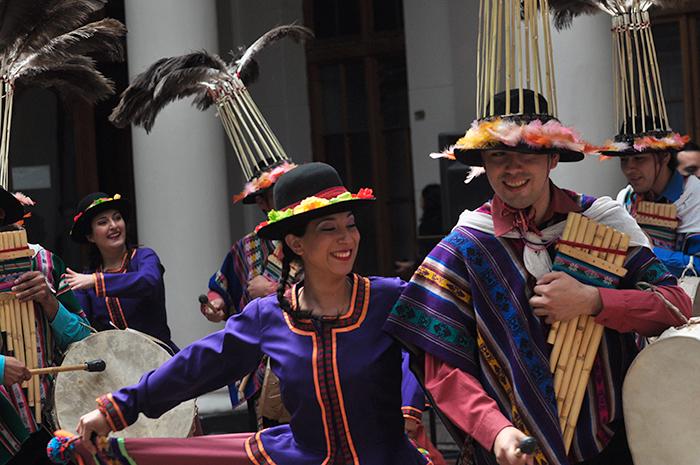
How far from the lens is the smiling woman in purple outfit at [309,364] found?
12.4ft

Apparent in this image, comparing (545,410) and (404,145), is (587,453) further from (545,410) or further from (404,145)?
(404,145)

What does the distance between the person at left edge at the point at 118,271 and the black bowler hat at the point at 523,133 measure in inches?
147

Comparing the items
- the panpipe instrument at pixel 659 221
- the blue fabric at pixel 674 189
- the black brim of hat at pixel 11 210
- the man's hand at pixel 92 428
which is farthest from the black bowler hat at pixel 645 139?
the man's hand at pixel 92 428

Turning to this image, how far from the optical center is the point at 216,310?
716 centimetres

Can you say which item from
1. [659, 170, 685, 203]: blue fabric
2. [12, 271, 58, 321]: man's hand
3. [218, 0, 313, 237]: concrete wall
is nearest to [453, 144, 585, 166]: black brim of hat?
[12, 271, 58, 321]: man's hand

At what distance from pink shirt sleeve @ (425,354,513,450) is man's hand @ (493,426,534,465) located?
34 mm

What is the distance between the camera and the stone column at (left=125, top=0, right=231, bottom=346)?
923 centimetres

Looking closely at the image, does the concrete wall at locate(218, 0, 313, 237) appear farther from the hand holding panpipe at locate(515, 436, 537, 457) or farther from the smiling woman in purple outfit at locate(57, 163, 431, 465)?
the hand holding panpipe at locate(515, 436, 537, 457)

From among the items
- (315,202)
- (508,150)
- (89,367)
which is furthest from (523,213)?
(89,367)

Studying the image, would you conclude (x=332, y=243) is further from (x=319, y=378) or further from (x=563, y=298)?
(x=563, y=298)

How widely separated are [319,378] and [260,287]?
115 inches

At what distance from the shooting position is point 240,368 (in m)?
4.05

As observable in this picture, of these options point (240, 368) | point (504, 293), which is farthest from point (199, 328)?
point (504, 293)

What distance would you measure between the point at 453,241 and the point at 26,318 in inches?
108
